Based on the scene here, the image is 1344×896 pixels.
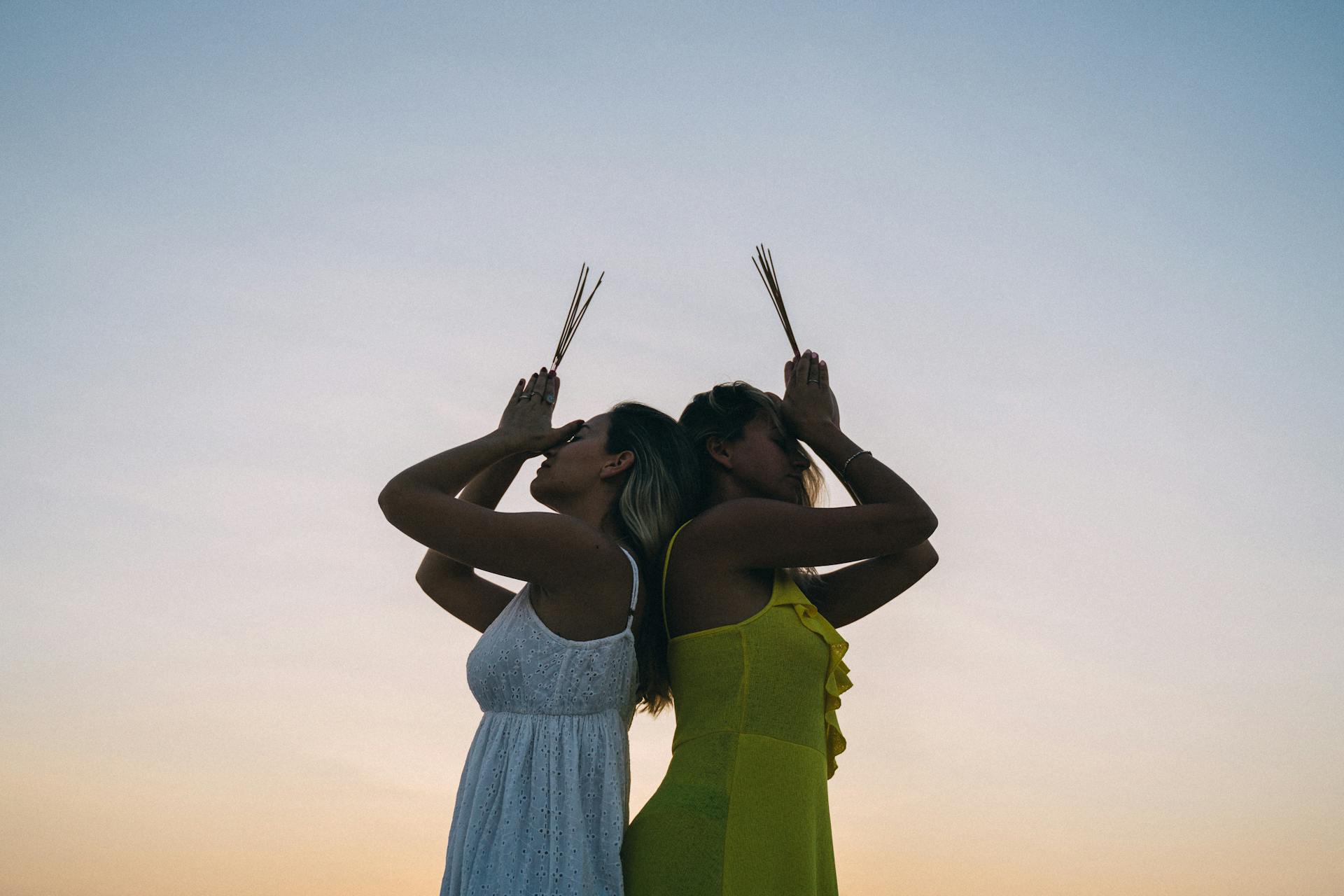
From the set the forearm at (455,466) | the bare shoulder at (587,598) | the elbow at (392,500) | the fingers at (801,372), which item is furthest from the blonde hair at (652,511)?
the elbow at (392,500)

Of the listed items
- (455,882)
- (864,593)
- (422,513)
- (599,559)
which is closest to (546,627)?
(599,559)

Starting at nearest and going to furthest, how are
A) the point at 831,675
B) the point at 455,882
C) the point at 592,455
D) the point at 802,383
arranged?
the point at 455,882, the point at 831,675, the point at 592,455, the point at 802,383

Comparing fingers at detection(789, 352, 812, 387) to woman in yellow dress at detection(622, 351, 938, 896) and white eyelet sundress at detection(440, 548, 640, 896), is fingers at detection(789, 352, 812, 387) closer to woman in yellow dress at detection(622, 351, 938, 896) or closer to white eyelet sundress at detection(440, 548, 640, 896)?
woman in yellow dress at detection(622, 351, 938, 896)

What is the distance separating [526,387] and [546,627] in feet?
2.74

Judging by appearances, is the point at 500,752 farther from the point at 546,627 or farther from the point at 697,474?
the point at 697,474

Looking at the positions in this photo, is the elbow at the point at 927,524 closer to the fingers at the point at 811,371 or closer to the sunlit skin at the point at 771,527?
the sunlit skin at the point at 771,527

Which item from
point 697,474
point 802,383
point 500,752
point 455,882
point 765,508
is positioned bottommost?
point 455,882

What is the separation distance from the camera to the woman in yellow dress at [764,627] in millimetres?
2906

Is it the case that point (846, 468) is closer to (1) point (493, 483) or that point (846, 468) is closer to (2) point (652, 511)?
(2) point (652, 511)

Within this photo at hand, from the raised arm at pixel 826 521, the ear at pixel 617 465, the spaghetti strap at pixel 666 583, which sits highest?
the ear at pixel 617 465

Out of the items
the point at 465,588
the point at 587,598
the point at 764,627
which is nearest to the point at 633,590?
the point at 587,598

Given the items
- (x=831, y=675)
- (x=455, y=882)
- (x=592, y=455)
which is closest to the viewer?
(x=455, y=882)

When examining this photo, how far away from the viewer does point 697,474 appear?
3619 mm

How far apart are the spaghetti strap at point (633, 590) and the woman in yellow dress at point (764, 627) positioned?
0.44 ft
